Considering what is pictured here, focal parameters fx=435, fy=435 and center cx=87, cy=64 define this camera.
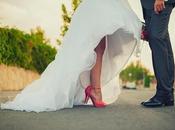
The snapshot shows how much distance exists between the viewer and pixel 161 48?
4.84 metres

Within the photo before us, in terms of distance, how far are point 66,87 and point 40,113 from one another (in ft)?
2.26

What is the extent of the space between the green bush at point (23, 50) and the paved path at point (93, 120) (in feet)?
38.2

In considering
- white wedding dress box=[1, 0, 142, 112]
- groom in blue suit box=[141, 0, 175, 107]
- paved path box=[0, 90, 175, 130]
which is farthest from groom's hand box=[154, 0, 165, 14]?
paved path box=[0, 90, 175, 130]

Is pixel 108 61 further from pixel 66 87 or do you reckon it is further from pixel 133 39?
pixel 66 87

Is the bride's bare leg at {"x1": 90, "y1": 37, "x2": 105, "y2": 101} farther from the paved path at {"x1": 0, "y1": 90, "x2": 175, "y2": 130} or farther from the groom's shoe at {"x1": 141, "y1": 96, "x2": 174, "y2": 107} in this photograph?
the groom's shoe at {"x1": 141, "y1": 96, "x2": 174, "y2": 107}

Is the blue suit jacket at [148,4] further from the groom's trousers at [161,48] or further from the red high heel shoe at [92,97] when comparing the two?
the red high heel shoe at [92,97]

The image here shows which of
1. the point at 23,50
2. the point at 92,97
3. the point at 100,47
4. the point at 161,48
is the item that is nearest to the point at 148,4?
the point at 161,48

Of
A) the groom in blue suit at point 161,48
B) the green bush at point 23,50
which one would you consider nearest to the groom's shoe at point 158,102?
the groom in blue suit at point 161,48

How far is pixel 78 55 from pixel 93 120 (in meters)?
1.35

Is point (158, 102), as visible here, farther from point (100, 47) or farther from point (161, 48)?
point (100, 47)

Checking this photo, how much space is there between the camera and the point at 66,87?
4.74m

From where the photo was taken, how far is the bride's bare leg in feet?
15.9

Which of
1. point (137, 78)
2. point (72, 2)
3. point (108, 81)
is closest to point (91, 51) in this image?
point (108, 81)

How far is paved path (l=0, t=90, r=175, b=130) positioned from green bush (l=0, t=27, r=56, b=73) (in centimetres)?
1165
